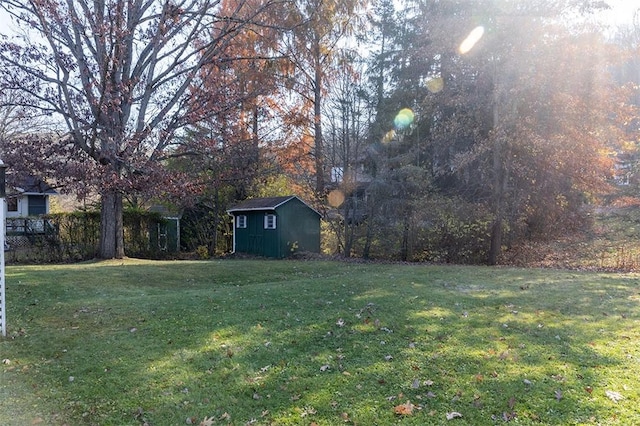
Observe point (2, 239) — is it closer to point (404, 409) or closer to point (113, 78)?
point (404, 409)

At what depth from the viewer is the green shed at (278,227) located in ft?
62.4

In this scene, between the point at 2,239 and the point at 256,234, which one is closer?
the point at 2,239

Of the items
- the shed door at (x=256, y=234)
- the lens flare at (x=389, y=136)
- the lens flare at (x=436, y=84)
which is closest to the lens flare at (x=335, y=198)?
the shed door at (x=256, y=234)

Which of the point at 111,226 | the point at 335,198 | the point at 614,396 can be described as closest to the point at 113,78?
the point at 111,226

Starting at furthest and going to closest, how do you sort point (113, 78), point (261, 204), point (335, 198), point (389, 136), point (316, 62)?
point (316, 62) < point (389, 136) < point (261, 204) < point (335, 198) < point (113, 78)

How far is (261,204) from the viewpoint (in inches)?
776

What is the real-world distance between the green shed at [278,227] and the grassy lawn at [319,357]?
402 inches

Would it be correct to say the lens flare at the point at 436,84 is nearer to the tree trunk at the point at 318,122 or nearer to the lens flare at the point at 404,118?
the lens flare at the point at 404,118

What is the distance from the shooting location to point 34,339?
5.61 m

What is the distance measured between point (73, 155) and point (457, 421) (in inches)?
538

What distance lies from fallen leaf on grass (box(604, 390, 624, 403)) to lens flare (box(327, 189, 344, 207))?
557 inches

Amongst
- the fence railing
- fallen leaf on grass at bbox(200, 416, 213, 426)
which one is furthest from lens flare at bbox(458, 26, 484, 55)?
the fence railing

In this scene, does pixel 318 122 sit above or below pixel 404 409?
above

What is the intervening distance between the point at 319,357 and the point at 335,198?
1424cm
